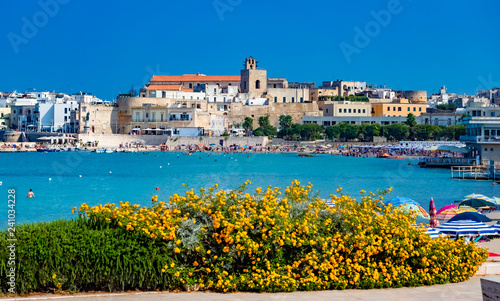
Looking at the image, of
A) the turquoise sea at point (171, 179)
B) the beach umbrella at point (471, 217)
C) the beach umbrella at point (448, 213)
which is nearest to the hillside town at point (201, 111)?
the turquoise sea at point (171, 179)

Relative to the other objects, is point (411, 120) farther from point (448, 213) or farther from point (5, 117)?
point (448, 213)

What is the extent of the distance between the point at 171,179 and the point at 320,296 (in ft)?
105

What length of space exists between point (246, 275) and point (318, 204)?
169 centimetres

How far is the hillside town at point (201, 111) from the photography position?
78.0 m

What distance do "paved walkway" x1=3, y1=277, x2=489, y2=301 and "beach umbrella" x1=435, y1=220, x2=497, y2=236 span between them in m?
5.86

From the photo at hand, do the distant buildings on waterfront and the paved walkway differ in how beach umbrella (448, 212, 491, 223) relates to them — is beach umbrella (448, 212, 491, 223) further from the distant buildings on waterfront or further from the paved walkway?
the distant buildings on waterfront

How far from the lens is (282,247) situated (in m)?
9.40

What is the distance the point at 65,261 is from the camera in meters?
8.65

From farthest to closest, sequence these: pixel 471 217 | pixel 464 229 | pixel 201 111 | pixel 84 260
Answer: pixel 201 111
pixel 471 217
pixel 464 229
pixel 84 260

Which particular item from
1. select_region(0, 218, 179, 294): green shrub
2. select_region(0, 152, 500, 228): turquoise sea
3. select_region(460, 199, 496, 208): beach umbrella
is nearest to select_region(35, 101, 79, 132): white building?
select_region(0, 152, 500, 228): turquoise sea

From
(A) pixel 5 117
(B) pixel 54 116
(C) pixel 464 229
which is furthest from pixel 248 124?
(C) pixel 464 229

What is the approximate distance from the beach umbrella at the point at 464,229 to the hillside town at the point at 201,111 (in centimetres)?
6014

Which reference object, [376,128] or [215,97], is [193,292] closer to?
[376,128]

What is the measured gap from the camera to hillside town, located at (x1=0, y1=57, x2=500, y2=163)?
7800 centimetres
